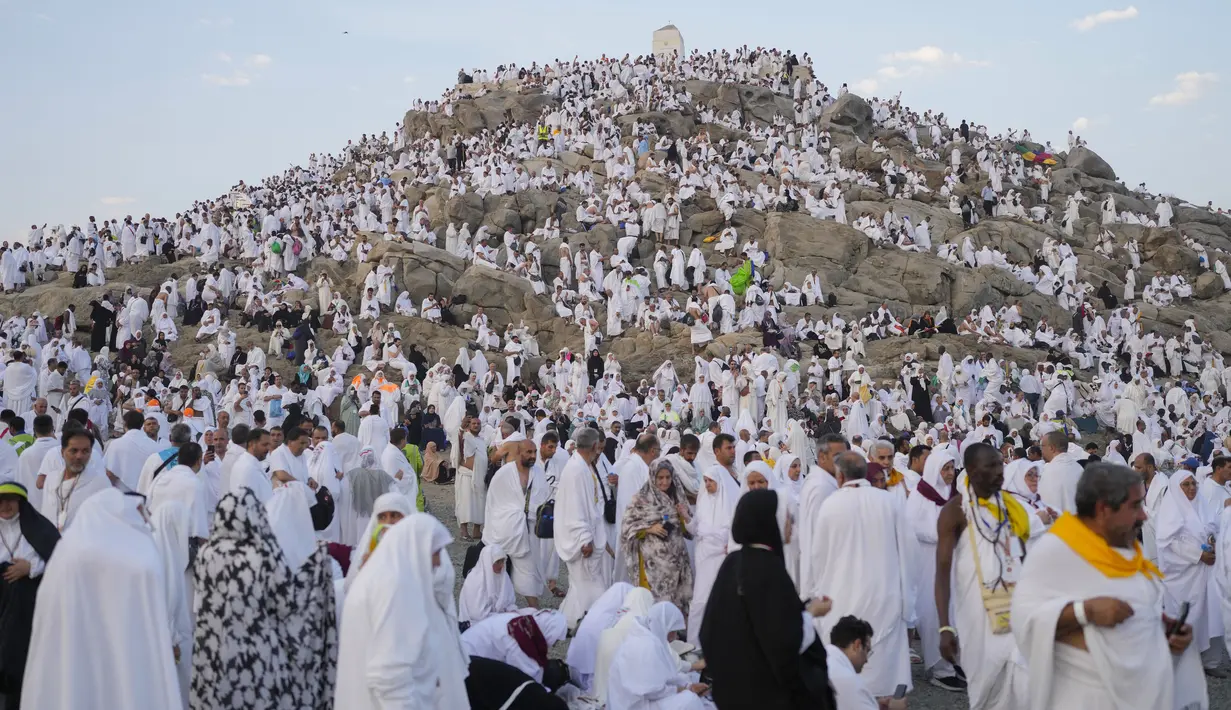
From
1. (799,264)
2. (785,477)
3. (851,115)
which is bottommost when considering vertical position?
(785,477)

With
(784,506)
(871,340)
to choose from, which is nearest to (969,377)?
(871,340)

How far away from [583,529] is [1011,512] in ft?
11.5

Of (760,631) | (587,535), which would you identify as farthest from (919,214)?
(760,631)

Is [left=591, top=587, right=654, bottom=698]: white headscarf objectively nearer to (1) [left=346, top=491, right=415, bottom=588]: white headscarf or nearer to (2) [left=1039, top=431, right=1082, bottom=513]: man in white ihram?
(1) [left=346, top=491, right=415, bottom=588]: white headscarf

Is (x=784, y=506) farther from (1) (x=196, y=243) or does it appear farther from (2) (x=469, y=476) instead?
(1) (x=196, y=243)

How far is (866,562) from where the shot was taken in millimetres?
5844

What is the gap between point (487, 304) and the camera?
27.7 meters

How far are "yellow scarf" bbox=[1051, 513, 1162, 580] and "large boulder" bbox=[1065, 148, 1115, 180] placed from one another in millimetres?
44401

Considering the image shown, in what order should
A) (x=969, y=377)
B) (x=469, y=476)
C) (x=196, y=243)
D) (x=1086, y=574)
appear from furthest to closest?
(x=196, y=243) → (x=969, y=377) → (x=469, y=476) → (x=1086, y=574)

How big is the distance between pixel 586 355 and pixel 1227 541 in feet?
59.4

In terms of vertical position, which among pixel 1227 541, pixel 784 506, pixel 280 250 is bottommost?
pixel 1227 541

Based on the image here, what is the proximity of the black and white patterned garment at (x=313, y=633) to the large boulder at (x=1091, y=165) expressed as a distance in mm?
44771

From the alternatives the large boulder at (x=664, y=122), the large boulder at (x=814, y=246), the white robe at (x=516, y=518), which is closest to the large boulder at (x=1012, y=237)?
the large boulder at (x=814, y=246)

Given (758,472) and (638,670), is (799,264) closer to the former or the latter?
(758,472)
